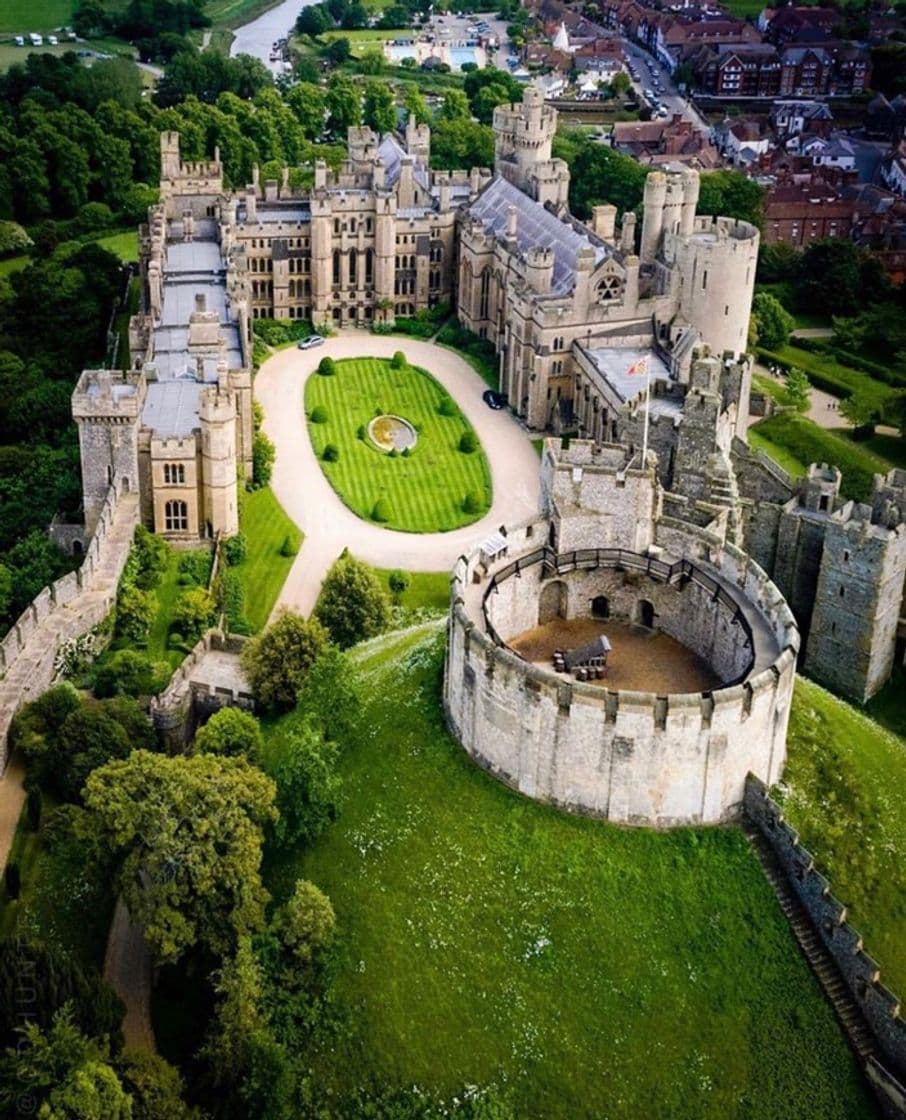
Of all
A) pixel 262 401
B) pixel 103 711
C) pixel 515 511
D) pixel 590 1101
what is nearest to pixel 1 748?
pixel 103 711

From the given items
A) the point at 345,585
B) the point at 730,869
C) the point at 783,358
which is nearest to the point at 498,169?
the point at 783,358

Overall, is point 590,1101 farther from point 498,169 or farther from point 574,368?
point 498,169

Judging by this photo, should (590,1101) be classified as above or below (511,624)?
below

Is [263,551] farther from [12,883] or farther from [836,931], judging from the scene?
[836,931]

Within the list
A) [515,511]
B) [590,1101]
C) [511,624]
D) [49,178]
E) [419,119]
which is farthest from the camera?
[419,119]

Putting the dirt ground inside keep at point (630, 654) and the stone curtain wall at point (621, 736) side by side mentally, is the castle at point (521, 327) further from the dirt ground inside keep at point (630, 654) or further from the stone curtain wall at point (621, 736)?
the stone curtain wall at point (621, 736)

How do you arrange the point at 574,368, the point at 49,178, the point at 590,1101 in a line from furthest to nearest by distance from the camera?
the point at 49,178 → the point at 574,368 → the point at 590,1101

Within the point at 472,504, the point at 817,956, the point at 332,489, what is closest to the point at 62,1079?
the point at 817,956

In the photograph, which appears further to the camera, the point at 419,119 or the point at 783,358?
the point at 419,119

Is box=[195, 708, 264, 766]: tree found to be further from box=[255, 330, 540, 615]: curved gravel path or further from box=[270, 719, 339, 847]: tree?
box=[255, 330, 540, 615]: curved gravel path
